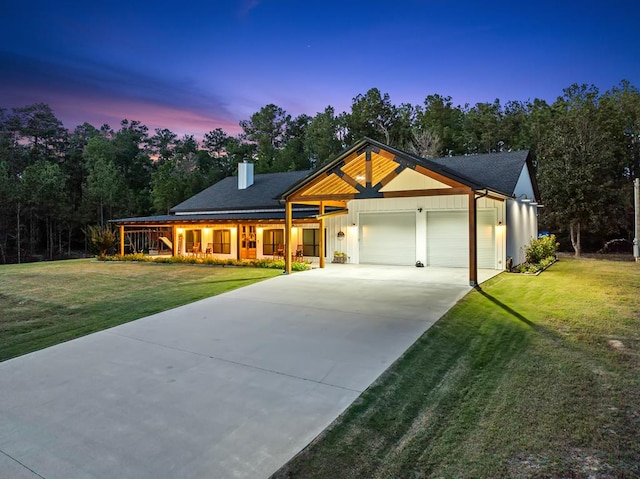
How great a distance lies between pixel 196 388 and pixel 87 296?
7017mm

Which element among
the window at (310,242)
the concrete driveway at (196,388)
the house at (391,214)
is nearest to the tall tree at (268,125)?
the house at (391,214)

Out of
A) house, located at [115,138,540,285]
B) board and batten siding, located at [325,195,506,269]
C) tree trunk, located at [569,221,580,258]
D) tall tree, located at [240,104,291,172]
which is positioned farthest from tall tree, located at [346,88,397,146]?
board and batten siding, located at [325,195,506,269]

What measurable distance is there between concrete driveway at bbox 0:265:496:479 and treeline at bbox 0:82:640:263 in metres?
17.2

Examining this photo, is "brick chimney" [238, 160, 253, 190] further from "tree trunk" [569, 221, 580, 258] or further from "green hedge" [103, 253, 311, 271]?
"tree trunk" [569, 221, 580, 258]

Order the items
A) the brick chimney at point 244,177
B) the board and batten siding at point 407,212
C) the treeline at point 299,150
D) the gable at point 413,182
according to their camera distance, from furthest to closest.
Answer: the brick chimney at point 244,177
the treeline at point 299,150
the gable at point 413,182
the board and batten siding at point 407,212

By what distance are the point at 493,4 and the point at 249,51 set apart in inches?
439

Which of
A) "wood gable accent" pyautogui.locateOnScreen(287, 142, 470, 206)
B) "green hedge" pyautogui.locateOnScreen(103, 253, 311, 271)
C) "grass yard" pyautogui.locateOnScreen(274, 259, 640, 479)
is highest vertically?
"wood gable accent" pyautogui.locateOnScreen(287, 142, 470, 206)

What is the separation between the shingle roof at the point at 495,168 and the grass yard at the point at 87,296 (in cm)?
878

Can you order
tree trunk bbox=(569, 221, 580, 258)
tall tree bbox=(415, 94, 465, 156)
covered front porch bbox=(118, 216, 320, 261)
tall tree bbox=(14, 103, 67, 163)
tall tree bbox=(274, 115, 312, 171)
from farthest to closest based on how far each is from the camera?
tall tree bbox=(14, 103, 67, 163), tall tree bbox=(274, 115, 312, 171), tall tree bbox=(415, 94, 465, 156), tree trunk bbox=(569, 221, 580, 258), covered front porch bbox=(118, 216, 320, 261)

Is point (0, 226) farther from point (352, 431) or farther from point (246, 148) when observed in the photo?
point (352, 431)

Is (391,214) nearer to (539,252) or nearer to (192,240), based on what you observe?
(539,252)

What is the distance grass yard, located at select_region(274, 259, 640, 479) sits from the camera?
8.94 ft

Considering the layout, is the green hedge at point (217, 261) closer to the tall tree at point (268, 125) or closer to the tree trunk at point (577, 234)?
the tree trunk at point (577, 234)

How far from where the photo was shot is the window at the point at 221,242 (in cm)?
2042
